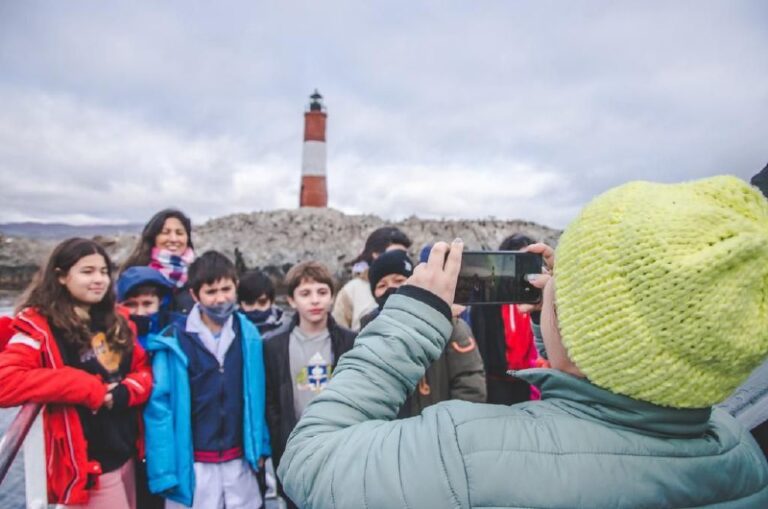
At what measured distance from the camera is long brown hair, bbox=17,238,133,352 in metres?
2.43

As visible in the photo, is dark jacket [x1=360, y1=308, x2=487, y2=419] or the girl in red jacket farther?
dark jacket [x1=360, y1=308, x2=487, y2=419]

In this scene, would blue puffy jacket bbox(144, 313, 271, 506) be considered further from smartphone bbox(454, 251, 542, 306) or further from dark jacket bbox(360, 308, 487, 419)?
smartphone bbox(454, 251, 542, 306)

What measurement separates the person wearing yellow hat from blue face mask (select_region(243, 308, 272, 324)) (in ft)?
12.1

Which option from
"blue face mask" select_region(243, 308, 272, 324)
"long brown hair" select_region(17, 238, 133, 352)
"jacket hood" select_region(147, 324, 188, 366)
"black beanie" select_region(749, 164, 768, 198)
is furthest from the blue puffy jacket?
"black beanie" select_region(749, 164, 768, 198)

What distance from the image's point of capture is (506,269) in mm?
1348

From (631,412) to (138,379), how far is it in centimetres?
258

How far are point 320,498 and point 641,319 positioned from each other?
635 mm

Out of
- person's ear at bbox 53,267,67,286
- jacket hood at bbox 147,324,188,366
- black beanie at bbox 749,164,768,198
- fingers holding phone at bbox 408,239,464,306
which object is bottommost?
jacket hood at bbox 147,324,188,366

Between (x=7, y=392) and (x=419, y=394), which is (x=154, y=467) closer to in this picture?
(x=7, y=392)

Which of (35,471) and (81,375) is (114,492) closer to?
(35,471)

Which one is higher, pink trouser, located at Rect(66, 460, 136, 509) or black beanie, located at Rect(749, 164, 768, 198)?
black beanie, located at Rect(749, 164, 768, 198)

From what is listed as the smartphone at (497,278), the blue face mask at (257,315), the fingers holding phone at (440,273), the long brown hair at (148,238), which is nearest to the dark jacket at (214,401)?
the long brown hair at (148,238)

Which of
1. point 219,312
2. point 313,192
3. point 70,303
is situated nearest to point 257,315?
point 219,312

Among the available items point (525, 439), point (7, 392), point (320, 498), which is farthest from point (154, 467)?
point (525, 439)
